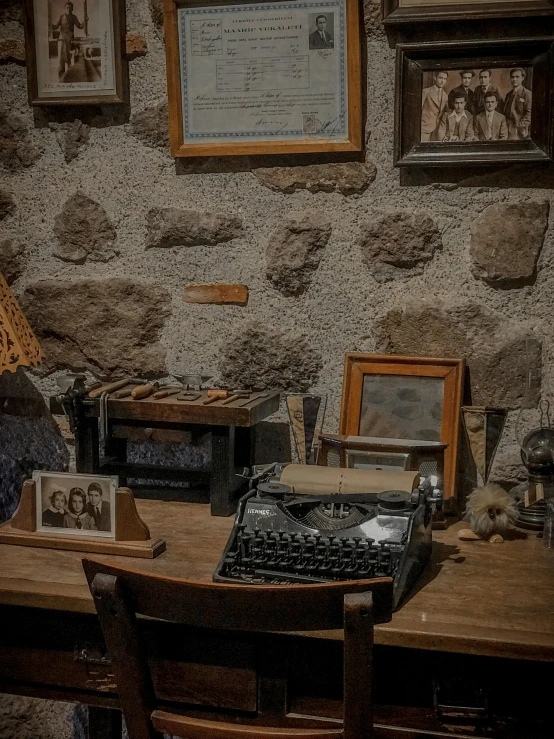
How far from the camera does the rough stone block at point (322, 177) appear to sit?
1880 millimetres

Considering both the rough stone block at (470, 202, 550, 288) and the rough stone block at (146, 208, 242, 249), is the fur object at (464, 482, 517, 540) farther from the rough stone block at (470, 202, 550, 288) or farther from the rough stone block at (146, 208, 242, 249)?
the rough stone block at (146, 208, 242, 249)

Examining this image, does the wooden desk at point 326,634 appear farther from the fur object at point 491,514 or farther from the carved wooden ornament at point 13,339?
the carved wooden ornament at point 13,339

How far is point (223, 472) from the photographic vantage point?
5.72 feet

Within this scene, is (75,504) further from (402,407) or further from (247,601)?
(402,407)

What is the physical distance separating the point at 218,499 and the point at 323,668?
1.77ft

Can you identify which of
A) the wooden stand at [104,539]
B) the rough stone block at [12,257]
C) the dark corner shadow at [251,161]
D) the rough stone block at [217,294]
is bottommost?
the wooden stand at [104,539]

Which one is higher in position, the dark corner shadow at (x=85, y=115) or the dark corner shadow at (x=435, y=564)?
the dark corner shadow at (x=85, y=115)

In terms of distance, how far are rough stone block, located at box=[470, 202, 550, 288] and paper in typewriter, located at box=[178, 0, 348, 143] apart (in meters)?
0.38

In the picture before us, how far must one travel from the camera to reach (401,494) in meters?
1.48

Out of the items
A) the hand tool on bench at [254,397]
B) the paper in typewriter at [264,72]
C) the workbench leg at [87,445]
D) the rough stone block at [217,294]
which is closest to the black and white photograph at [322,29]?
the paper in typewriter at [264,72]

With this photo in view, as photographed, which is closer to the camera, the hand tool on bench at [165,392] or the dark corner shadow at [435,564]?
the dark corner shadow at [435,564]

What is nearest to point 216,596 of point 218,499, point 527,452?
point 218,499

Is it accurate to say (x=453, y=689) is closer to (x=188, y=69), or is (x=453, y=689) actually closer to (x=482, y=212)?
(x=482, y=212)

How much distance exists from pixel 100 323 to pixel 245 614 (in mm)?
1130
